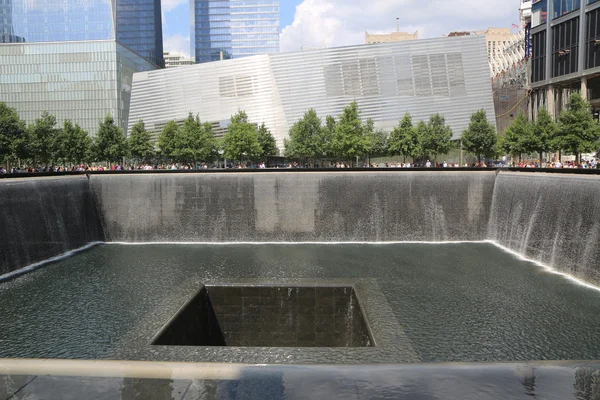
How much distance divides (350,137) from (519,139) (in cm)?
1303

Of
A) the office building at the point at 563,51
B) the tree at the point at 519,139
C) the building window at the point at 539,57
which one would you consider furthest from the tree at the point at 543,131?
the building window at the point at 539,57

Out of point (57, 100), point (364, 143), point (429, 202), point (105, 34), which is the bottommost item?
point (429, 202)

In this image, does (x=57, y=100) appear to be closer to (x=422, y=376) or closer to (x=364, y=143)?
(x=364, y=143)

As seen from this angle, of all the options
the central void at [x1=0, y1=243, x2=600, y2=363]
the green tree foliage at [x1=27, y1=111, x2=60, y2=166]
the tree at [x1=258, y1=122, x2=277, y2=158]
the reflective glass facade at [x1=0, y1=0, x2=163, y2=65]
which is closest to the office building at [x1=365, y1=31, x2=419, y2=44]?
the reflective glass facade at [x1=0, y1=0, x2=163, y2=65]

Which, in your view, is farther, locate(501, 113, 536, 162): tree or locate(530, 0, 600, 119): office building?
locate(530, 0, 600, 119): office building

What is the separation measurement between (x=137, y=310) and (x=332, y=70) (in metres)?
49.6

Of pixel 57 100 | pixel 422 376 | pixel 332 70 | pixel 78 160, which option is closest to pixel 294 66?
pixel 332 70

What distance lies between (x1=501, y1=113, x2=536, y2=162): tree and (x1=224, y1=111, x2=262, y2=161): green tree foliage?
69.6ft

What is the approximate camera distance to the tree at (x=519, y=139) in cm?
3756

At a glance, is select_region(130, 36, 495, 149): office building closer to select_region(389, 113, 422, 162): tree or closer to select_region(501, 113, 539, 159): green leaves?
select_region(389, 113, 422, 162): tree

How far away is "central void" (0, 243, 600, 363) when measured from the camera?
22.7ft

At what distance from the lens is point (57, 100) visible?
7462cm

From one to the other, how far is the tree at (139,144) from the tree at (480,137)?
93.0 feet

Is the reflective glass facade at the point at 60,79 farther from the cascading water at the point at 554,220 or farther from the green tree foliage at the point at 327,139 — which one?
the cascading water at the point at 554,220
